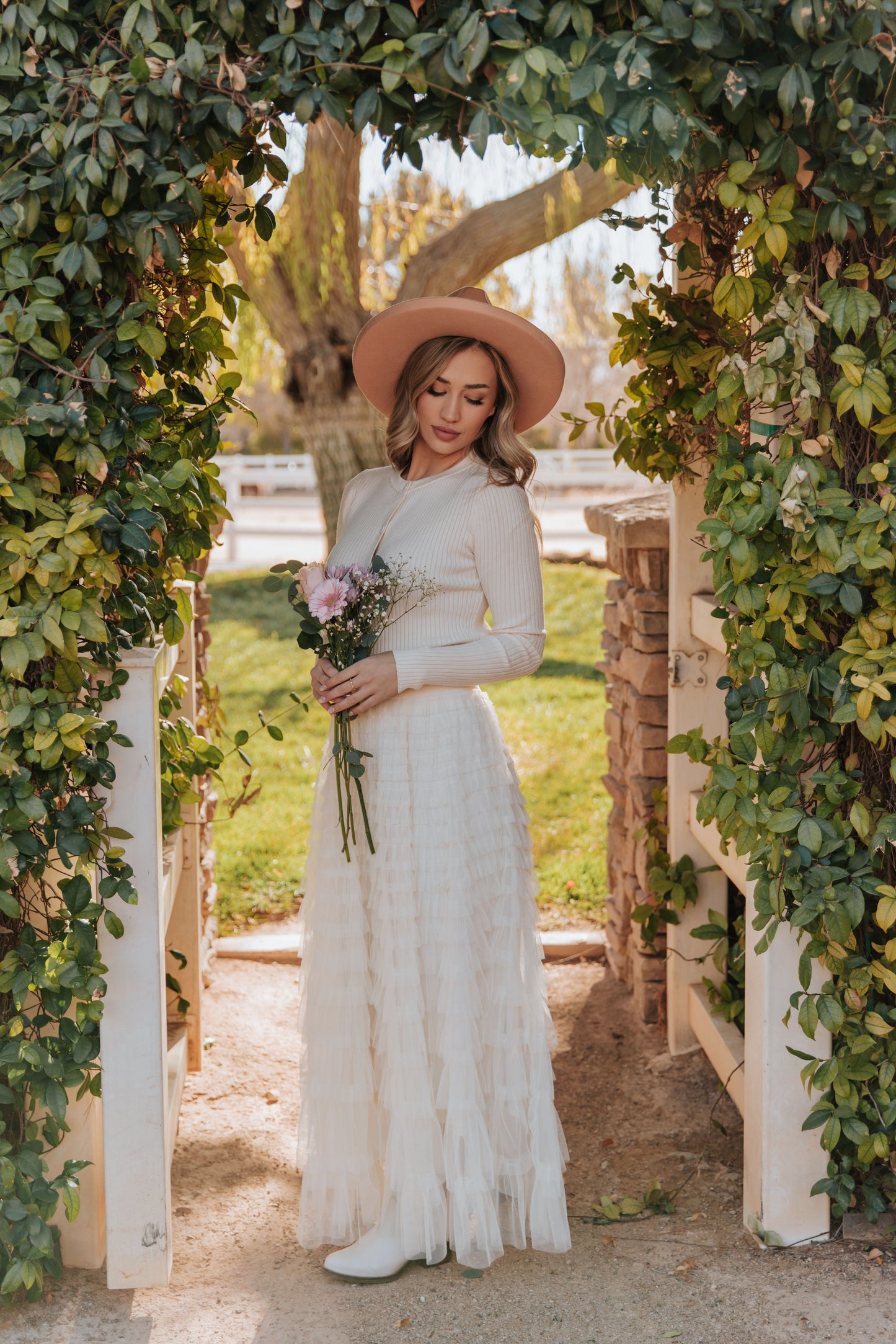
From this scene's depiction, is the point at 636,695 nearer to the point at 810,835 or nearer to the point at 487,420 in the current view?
the point at 487,420

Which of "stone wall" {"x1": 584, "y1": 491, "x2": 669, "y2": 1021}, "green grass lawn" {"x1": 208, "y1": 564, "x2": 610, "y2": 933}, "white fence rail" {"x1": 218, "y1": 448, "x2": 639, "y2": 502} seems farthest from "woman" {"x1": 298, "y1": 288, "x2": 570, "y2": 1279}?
"white fence rail" {"x1": 218, "y1": 448, "x2": 639, "y2": 502}

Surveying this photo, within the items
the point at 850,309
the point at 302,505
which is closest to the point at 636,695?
the point at 850,309

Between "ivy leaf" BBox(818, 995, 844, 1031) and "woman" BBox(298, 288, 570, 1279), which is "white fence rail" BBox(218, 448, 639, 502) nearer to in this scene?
"woman" BBox(298, 288, 570, 1279)

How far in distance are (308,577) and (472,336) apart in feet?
2.05

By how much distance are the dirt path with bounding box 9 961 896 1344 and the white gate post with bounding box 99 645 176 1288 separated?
0.14 m

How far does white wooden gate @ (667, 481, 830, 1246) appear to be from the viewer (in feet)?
8.01

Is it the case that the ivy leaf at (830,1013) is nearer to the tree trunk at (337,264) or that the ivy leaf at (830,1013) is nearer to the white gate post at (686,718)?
the white gate post at (686,718)

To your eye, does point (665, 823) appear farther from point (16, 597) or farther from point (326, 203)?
point (326, 203)

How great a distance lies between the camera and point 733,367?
7.16 ft

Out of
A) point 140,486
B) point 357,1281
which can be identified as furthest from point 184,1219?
point 140,486

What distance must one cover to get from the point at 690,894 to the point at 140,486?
203 cm

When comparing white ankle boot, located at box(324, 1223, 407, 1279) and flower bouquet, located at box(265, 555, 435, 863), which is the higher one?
flower bouquet, located at box(265, 555, 435, 863)

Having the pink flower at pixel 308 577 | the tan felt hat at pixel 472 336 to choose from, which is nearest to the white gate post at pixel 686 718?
the tan felt hat at pixel 472 336

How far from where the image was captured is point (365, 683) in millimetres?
2408
